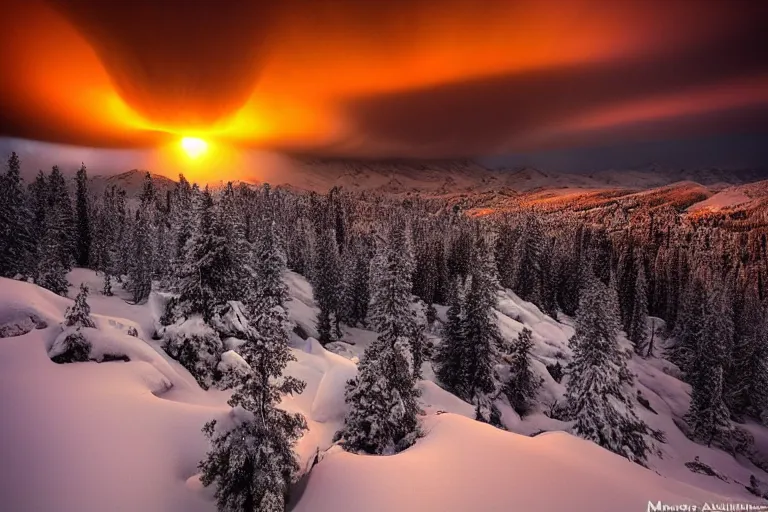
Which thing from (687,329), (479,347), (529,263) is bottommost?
(687,329)

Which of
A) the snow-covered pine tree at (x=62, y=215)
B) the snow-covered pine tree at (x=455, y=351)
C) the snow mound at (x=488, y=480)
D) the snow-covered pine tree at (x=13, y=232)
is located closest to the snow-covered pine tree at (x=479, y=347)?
the snow-covered pine tree at (x=455, y=351)

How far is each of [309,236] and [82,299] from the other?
8215cm

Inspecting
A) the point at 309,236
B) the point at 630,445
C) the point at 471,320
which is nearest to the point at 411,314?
the point at 471,320

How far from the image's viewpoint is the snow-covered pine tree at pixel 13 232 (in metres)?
43.5

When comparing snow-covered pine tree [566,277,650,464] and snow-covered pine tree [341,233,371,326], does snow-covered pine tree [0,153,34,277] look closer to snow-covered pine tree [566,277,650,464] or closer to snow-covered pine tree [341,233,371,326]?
snow-covered pine tree [341,233,371,326]

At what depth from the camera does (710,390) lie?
135 feet

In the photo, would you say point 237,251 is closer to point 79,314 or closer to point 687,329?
point 79,314

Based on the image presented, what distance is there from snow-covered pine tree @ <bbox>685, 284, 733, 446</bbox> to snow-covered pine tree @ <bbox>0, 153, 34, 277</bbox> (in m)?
79.0

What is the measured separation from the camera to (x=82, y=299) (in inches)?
679

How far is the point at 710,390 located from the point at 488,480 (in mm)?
44281

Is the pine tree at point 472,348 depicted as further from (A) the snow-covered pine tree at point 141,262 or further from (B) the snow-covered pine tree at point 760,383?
(A) the snow-covered pine tree at point 141,262

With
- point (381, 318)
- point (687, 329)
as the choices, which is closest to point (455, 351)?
point (381, 318)

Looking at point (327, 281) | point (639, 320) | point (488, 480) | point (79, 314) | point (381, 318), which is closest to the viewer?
point (488, 480)

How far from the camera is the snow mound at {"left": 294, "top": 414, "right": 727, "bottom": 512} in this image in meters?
11.0
